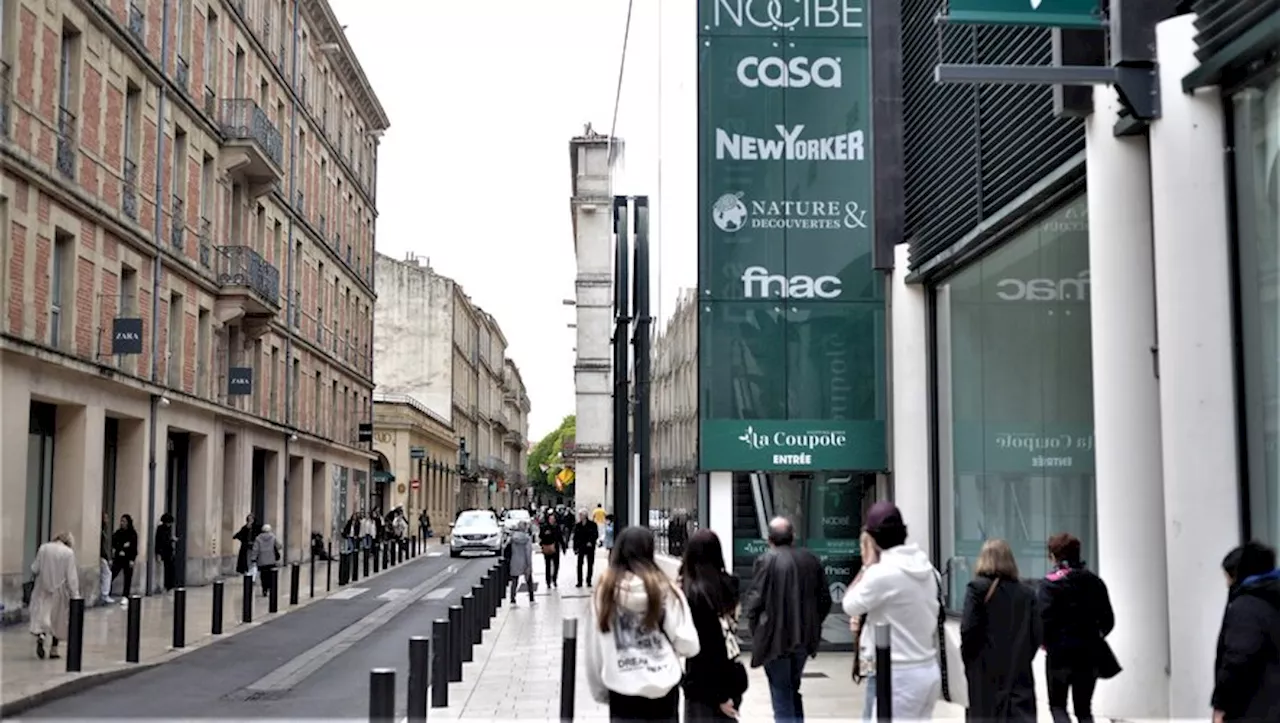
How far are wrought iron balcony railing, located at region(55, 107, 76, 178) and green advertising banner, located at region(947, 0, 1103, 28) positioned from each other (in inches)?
710

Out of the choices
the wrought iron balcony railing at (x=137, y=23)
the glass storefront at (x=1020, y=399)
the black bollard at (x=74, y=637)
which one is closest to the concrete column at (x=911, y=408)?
the glass storefront at (x=1020, y=399)

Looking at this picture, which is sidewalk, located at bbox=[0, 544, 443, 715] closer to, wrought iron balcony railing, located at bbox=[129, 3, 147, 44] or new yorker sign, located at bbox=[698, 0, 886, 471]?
new yorker sign, located at bbox=[698, 0, 886, 471]

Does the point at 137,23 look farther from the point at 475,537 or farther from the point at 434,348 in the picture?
the point at 434,348

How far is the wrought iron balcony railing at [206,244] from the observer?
32.2 m

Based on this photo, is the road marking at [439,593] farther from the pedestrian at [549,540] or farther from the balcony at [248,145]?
the balcony at [248,145]

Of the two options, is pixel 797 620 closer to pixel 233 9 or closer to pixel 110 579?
pixel 110 579

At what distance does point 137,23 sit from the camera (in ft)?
89.2

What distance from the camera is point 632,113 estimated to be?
27922 mm

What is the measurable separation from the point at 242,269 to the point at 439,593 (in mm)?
10724

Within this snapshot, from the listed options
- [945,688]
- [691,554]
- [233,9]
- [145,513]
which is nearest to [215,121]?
[233,9]

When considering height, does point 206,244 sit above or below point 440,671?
above

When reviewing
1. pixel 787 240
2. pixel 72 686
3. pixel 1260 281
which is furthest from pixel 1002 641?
pixel 72 686

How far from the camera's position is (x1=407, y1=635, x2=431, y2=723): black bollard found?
8.89m

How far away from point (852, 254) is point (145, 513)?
59.0ft
